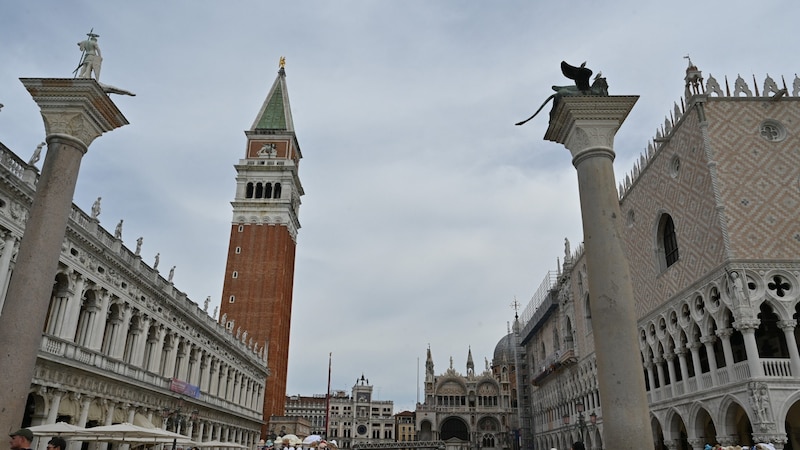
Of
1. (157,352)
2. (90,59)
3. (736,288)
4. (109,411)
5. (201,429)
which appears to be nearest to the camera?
(90,59)

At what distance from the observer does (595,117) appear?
1029cm

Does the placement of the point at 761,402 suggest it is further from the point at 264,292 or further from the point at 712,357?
the point at 264,292

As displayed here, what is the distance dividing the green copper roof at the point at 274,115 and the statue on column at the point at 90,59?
65674 millimetres

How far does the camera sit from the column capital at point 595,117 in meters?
10.2

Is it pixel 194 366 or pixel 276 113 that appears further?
pixel 276 113

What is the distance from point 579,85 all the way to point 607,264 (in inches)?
136

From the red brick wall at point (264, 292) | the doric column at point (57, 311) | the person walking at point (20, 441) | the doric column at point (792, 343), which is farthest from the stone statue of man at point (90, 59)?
the red brick wall at point (264, 292)

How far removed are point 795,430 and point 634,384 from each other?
23.4 meters

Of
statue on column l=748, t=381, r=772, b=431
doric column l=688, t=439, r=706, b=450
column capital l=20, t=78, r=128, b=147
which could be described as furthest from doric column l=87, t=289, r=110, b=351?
doric column l=688, t=439, r=706, b=450

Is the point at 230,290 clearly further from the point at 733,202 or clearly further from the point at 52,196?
the point at 52,196

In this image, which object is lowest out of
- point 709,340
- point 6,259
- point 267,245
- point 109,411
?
point 109,411

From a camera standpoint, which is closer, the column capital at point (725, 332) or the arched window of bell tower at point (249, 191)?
the column capital at point (725, 332)

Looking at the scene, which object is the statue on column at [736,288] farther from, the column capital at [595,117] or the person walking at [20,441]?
the person walking at [20,441]

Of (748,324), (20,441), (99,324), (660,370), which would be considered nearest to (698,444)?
(660,370)
